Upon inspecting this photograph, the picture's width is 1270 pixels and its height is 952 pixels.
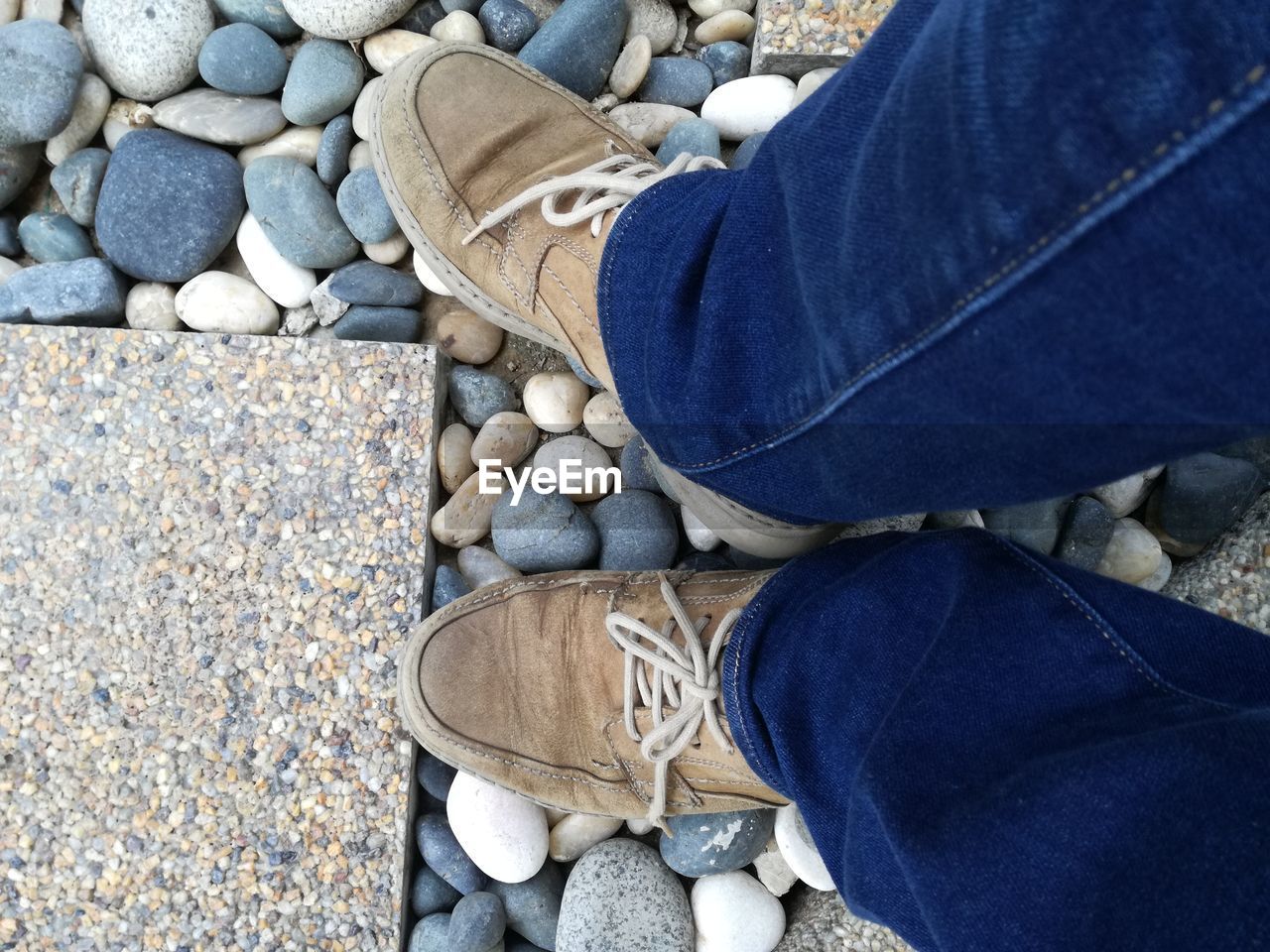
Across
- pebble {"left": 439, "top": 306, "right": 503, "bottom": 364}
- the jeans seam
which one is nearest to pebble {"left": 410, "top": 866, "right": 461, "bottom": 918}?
pebble {"left": 439, "top": 306, "right": 503, "bottom": 364}

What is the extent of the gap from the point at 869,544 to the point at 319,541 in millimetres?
687

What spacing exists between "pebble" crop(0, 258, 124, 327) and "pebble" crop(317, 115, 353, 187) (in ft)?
1.05

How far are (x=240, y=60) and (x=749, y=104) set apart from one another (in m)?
0.71

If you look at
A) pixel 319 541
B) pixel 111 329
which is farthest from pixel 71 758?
pixel 111 329

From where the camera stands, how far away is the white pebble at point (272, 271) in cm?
126

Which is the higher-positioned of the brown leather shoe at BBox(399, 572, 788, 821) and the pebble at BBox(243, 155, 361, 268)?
the pebble at BBox(243, 155, 361, 268)

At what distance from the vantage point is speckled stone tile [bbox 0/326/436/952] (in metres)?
1.09

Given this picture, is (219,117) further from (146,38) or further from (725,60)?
(725,60)

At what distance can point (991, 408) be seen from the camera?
0.54 metres

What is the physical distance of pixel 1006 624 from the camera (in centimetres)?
73

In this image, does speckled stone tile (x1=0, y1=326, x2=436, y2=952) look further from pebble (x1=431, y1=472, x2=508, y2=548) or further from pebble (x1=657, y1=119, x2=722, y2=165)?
pebble (x1=657, y1=119, x2=722, y2=165)

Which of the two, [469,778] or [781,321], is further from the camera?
[469,778]

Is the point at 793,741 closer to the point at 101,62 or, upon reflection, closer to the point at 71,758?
the point at 71,758

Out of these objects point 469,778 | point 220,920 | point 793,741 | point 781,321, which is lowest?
point 220,920
